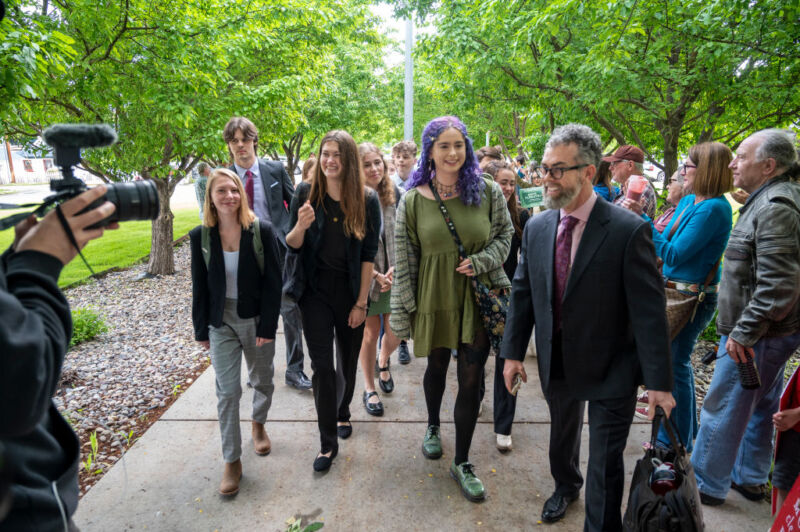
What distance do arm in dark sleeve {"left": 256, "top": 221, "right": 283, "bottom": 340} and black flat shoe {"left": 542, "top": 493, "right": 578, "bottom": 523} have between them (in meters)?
1.96

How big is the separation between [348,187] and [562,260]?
1.49 m

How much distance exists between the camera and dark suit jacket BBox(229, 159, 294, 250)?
4.38 metres

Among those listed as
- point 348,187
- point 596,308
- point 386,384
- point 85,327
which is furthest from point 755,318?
point 85,327

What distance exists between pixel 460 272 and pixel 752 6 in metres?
3.55

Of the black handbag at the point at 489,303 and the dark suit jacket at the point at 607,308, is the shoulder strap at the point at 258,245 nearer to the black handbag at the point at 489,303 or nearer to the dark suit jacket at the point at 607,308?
the black handbag at the point at 489,303

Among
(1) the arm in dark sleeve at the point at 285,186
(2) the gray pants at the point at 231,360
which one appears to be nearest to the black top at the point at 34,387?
(2) the gray pants at the point at 231,360

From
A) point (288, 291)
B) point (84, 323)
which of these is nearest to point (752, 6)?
point (288, 291)

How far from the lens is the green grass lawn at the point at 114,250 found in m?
10.3

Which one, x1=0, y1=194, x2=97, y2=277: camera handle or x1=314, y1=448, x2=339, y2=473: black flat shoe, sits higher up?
x1=0, y1=194, x2=97, y2=277: camera handle

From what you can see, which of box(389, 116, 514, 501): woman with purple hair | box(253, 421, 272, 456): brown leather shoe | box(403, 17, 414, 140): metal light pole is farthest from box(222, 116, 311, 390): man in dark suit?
box(403, 17, 414, 140): metal light pole

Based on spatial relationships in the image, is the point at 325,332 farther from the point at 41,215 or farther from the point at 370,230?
the point at 41,215

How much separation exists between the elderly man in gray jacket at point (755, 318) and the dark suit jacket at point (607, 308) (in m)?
0.78

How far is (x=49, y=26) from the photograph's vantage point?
520 centimetres

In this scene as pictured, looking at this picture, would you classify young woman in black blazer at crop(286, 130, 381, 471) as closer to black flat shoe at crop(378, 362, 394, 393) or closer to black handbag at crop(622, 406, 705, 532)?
black flat shoe at crop(378, 362, 394, 393)
